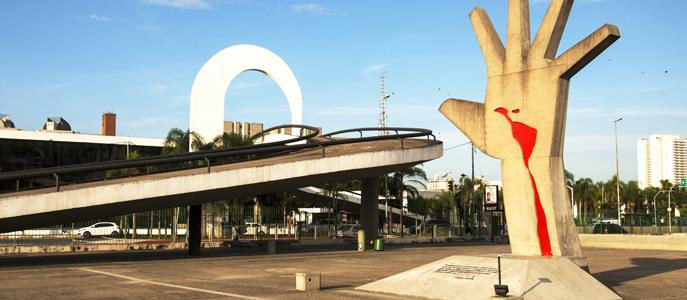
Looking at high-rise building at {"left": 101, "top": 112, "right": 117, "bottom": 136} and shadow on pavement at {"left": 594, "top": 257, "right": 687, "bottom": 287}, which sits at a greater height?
high-rise building at {"left": 101, "top": 112, "right": 117, "bottom": 136}

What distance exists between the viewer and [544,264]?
62.5ft

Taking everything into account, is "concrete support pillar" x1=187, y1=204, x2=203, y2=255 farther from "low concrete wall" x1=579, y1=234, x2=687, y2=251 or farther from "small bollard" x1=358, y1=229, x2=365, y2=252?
"low concrete wall" x1=579, y1=234, x2=687, y2=251

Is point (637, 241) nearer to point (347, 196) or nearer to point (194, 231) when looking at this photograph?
point (194, 231)

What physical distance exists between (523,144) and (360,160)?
41.3 ft

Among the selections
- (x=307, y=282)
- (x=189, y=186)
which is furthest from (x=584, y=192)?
(x=307, y=282)

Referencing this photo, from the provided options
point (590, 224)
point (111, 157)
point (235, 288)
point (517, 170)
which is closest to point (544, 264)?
point (517, 170)

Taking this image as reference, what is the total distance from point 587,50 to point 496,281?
6.73 metres

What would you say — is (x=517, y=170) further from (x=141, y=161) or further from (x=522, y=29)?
(x=141, y=161)

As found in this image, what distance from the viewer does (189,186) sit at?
29.1 meters

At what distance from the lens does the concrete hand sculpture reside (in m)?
20.7

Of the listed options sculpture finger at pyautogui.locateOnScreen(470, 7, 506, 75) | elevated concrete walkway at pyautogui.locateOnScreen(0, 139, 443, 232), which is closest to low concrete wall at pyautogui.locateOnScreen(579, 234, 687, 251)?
elevated concrete walkway at pyautogui.locateOnScreen(0, 139, 443, 232)

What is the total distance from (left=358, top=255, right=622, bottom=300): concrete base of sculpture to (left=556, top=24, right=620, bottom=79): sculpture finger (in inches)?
206

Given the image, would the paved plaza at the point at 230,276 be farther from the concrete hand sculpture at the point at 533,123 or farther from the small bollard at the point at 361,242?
the small bollard at the point at 361,242

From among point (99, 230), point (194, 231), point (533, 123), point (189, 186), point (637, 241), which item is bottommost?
point (637, 241)
